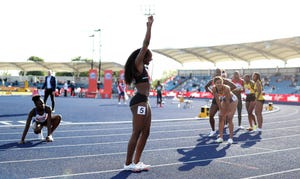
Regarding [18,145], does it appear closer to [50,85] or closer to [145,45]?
[145,45]

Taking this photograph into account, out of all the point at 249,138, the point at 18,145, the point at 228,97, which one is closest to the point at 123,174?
the point at 18,145

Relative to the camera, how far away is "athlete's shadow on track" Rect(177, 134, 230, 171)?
6.71 metres

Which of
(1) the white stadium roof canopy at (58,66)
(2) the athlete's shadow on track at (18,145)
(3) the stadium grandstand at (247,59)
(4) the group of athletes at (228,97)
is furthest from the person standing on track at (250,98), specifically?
(1) the white stadium roof canopy at (58,66)

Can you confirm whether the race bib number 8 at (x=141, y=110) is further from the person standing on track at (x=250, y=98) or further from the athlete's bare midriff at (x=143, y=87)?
the person standing on track at (x=250, y=98)

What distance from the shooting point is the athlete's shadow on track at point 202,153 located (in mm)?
6709

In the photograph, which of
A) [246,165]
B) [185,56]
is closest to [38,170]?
[246,165]

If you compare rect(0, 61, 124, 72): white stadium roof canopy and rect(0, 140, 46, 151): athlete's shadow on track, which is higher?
rect(0, 61, 124, 72): white stadium roof canopy

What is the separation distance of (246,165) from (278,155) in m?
1.48

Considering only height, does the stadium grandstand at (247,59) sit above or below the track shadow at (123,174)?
above

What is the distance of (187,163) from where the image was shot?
22.0 feet

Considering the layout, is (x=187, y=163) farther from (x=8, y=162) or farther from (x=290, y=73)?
(x=290, y=73)

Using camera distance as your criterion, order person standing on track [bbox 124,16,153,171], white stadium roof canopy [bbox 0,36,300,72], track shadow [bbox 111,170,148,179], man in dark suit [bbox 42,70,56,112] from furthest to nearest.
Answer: white stadium roof canopy [bbox 0,36,300,72], man in dark suit [bbox 42,70,56,112], person standing on track [bbox 124,16,153,171], track shadow [bbox 111,170,148,179]

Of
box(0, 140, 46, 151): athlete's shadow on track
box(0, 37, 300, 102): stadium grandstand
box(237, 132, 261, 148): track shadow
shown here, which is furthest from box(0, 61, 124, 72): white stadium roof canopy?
box(0, 140, 46, 151): athlete's shadow on track

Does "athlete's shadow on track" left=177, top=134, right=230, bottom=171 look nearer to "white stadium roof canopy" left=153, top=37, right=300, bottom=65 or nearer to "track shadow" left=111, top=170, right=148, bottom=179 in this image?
"track shadow" left=111, top=170, right=148, bottom=179
